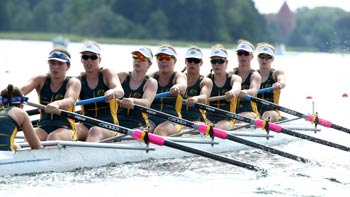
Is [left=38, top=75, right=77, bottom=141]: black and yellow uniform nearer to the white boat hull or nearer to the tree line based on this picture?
the white boat hull

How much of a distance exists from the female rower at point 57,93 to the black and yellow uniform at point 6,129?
0.97 metres

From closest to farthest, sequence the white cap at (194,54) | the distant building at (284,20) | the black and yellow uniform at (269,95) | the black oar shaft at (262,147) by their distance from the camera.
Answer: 1. the black oar shaft at (262,147)
2. the white cap at (194,54)
3. the black and yellow uniform at (269,95)
4. the distant building at (284,20)

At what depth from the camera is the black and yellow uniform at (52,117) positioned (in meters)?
9.94

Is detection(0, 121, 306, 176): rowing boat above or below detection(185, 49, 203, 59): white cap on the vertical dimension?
below

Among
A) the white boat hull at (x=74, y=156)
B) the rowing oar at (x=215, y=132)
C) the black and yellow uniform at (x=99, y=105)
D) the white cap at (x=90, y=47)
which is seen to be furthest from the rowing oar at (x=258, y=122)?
the white cap at (x=90, y=47)

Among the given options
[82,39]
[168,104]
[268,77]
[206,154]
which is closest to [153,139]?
[206,154]

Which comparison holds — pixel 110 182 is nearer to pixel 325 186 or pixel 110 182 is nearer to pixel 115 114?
pixel 115 114

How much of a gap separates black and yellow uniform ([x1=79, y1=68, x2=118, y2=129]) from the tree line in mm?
61806

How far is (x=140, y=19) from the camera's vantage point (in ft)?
255

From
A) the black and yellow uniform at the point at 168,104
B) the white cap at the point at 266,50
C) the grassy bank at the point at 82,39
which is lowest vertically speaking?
the black and yellow uniform at the point at 168,104

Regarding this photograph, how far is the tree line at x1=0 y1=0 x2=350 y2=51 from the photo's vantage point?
244 feet

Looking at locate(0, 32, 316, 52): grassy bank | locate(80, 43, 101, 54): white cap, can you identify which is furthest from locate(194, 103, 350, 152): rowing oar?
locate(0, 32, 316, 52): grassy bank

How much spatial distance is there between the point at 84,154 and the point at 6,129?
4.69ft

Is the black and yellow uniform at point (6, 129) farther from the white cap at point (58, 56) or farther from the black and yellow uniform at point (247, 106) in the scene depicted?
the black and yellow uniform at point (247, 106)
